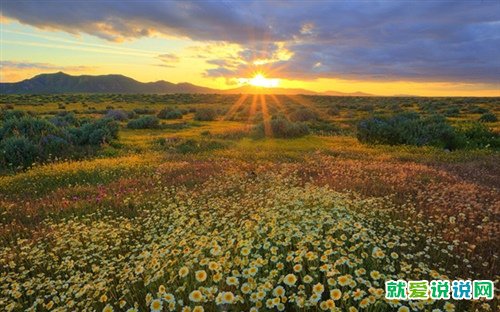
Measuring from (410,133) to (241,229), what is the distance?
17.2m

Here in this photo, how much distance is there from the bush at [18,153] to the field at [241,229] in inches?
13.9

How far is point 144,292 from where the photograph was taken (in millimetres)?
4820

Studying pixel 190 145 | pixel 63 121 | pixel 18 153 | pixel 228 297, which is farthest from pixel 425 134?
pixel 63 121

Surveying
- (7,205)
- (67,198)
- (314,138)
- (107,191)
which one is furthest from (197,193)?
(314,138)

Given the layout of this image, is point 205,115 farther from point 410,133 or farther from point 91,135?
point 410,133

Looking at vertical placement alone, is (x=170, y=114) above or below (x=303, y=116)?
below

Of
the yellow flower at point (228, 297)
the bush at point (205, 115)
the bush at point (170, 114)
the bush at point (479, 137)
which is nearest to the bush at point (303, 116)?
the bush at point (205, 115)

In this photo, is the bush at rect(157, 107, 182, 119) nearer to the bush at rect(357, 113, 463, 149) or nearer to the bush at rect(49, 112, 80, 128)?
the bush at rect(49, 112, 80, 128)

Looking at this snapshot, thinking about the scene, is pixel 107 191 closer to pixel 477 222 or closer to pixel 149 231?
pixel 149 231

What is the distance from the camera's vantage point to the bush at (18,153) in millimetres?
14867

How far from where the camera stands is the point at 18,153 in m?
14.9

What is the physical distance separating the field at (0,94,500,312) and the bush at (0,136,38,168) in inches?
13.9

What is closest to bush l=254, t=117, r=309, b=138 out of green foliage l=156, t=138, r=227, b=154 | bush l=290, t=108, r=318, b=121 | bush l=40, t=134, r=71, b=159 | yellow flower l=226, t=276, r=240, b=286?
green foliage l=156, t=138, r=227, b=154

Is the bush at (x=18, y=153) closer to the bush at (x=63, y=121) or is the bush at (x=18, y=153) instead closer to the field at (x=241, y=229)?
the field at (x=241, y=229)
